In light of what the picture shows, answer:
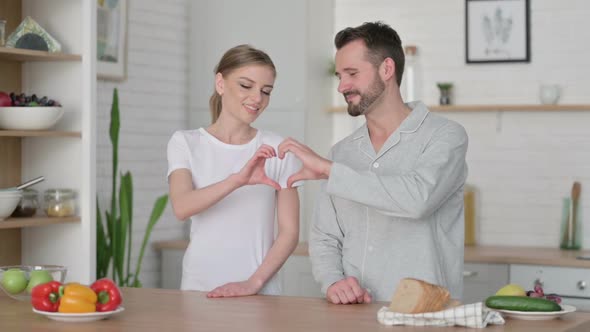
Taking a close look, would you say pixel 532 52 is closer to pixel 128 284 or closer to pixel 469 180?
pixel 469 180

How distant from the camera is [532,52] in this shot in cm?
603

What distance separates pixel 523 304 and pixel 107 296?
117 cm

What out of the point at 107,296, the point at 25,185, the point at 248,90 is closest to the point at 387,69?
the point at 248,90

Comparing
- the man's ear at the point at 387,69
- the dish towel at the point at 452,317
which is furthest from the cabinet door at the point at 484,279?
the dish towel at the point at 452,317

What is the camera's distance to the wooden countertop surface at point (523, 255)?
5293mm

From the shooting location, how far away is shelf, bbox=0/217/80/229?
15.3 feet

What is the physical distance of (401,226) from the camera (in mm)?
3500

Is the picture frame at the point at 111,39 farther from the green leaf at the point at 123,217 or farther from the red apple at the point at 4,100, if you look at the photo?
the red apple at the point at 4,100

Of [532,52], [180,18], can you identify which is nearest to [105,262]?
[180,18]

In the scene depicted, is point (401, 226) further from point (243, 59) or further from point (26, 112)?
point (26, 112)

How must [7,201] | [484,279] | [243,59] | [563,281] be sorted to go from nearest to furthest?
[243,59] < [7,201] < [563,281] < [484,279]

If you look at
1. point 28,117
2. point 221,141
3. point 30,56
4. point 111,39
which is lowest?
point 221,141

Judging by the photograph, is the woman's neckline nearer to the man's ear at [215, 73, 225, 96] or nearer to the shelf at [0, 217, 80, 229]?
the man's ear at [215, 73, 225, 96]

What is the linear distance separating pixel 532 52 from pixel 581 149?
626 mm
